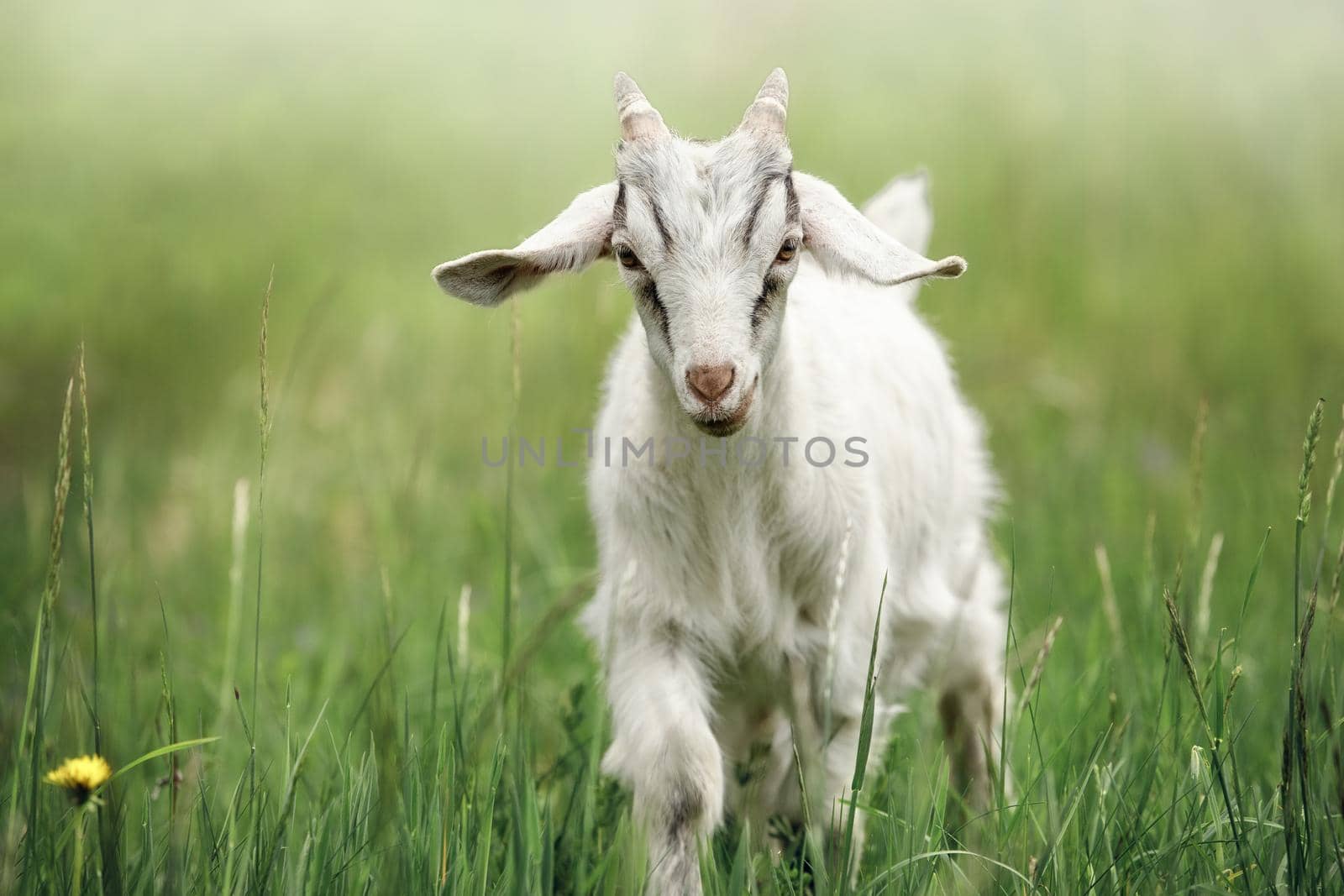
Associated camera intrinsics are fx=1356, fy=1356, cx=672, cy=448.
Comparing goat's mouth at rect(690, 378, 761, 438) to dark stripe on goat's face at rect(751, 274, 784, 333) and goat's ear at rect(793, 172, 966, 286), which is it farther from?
goat's ear at rect(793, 172, 966, 286)

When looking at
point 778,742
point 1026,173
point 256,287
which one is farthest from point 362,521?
point 1026,173

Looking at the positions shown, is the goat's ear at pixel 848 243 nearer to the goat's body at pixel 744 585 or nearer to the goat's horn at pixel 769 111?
the goat's horn at pixel 769 111

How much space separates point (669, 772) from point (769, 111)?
1661 millimetres

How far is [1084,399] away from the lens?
23.9 ft

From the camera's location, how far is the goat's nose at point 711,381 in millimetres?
2938

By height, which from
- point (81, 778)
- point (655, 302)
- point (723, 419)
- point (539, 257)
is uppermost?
point (539, 257)

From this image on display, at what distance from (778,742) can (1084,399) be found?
12.9 ft

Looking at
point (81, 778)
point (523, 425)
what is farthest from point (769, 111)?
point (523, 425)

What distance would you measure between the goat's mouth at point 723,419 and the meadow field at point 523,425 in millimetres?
462

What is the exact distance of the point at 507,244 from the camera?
8.21m

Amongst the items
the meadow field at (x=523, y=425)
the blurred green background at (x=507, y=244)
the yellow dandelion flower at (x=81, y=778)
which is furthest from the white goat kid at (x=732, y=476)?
the blurred green background at (x=507, y=244)

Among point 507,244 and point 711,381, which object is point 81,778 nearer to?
point 711,381

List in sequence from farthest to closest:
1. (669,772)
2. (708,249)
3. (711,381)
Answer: (669,772) → (708,249) → (711,381)

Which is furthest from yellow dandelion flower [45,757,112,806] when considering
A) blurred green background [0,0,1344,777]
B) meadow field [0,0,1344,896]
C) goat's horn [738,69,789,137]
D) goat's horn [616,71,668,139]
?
blurred green background [0,0,1344,777]
